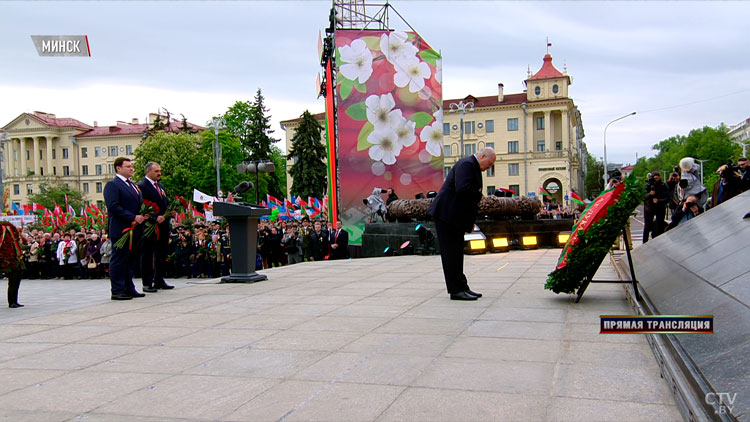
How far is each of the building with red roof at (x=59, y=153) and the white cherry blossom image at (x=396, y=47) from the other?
84.8 m

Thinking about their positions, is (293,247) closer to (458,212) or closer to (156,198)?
(156,198)

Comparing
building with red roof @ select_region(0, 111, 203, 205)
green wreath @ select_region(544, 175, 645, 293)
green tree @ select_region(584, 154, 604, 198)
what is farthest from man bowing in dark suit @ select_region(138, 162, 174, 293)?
green tree @ select_region(584, 154, 604, 198)

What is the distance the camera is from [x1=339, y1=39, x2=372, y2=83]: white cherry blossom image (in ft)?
82.8

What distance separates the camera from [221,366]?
13.7ft

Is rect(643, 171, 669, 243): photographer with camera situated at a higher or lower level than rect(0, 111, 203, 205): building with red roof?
lower

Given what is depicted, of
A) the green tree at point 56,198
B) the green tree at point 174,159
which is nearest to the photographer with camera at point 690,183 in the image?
the green tree at point 174,159

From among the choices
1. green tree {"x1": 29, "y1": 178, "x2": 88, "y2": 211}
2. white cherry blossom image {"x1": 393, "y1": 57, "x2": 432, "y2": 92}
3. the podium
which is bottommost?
the podium

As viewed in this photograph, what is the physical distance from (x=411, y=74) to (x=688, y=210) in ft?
53.6

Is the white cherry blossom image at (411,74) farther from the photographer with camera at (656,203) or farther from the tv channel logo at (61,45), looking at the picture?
the tv channel logo at (61,45)

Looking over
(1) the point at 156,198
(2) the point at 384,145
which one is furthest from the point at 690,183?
(2) the point at 384,145

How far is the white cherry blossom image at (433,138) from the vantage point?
84.9ft

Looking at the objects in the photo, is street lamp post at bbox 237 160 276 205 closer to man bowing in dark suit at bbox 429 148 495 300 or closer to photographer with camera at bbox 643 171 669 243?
man bowing in dark suit at bbox 429 148 495 300

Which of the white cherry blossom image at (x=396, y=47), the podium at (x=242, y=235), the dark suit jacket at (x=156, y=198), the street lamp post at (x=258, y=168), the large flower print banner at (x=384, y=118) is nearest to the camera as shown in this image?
the dark suit jacket at (x=156, y=198)

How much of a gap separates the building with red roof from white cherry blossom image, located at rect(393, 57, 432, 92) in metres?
85.0
